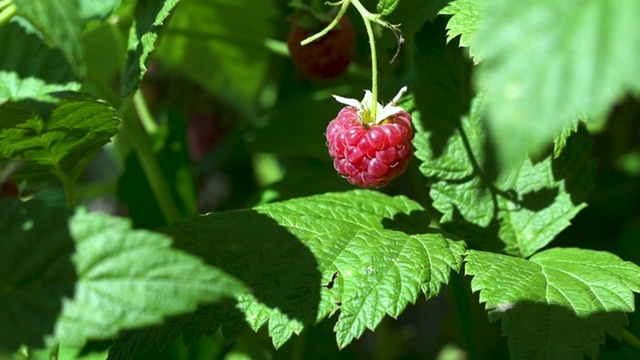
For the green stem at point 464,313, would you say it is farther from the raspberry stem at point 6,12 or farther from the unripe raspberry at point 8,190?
the unripe raspberry at point 8,190

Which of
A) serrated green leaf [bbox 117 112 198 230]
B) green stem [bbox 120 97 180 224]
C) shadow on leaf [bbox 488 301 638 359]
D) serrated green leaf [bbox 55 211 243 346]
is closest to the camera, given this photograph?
serrated green leaf [bbox 55 211 243 346]

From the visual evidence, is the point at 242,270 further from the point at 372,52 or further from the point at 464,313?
the point at 464,313

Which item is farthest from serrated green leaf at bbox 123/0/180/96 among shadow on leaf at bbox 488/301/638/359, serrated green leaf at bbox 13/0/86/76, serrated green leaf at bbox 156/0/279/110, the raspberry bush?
serrated green leaf at bbox 156/0/279/110

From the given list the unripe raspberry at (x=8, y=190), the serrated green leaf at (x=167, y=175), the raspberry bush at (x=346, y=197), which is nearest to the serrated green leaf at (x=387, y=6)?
the raspberry bush at (x=346, y=197)

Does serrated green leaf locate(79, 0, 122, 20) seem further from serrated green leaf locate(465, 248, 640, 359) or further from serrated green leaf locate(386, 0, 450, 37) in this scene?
serrated green leaf locate(465, 248, 640, 359)

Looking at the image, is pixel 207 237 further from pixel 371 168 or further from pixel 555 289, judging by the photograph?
pixel 555 289

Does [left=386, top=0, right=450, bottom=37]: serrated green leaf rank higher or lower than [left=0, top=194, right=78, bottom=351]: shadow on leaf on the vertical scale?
higher

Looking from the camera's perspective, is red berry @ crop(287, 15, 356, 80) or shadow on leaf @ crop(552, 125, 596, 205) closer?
shadow on leaf @ crop(552, 125, 596, 205)

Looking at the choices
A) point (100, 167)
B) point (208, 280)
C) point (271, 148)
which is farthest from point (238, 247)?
point (100, 167)

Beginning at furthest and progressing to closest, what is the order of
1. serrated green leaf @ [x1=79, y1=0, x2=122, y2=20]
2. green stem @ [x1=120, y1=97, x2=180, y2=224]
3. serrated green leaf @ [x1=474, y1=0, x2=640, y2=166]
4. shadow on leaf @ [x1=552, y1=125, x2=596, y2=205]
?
green stem @ [x1=120, y1=97, x2=180, y2=224] → serrated green leaf @ [x1=79, y1=0, x2=122, y2=20] → shadow on leaf @ [x1=552, y1=125, x2=596, y2=205] → serrated green leaf @ [x1=474, y1=0, x2=640, y2=166]
